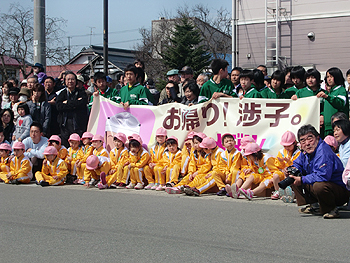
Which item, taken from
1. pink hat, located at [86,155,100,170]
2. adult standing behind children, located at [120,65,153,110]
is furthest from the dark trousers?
adult standing behind children, located at [120,65,153,110]

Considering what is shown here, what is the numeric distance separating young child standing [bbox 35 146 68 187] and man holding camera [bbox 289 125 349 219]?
17.0 feet

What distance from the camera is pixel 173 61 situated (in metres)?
34.0

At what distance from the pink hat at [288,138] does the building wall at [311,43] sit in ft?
39.7

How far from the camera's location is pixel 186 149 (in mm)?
9000

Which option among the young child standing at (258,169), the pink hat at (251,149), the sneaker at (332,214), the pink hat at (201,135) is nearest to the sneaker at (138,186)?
the pink hat at (201,135)

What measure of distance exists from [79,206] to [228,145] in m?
2.94

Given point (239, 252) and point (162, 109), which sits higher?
point (162, 109)

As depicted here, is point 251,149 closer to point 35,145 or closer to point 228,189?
point 228,189

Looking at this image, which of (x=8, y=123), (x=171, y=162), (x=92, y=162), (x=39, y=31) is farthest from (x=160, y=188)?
(x=39, y=31)

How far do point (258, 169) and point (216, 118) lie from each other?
5.56 ft

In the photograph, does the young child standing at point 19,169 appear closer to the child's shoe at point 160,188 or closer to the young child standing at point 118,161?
the young child standing at point 118,161

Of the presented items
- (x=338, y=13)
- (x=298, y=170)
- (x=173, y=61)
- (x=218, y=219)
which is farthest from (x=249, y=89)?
(x=173, y=61)

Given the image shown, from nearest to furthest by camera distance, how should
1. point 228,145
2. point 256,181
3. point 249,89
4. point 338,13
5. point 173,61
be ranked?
point 256,181
point 228,145
point 249,89
point 338,13
point 173,61

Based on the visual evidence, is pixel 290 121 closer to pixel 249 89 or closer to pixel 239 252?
pixel 249 89
